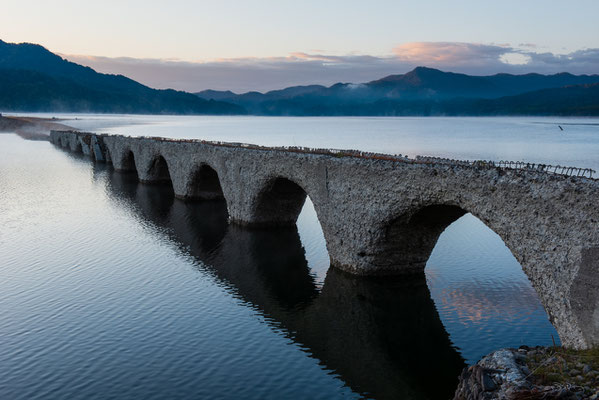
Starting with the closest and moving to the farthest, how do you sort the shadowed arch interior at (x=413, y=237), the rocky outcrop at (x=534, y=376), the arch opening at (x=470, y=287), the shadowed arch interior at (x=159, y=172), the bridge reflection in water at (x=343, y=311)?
the rocky outcrop at (x=534, y=376) < the bridge reflection in water at (x=343, y=311) < the arch opening at (x=470, y=287) < the shadowed arch interior at (x=413, y=237) < the shadowed arch interior at (x=159, y=172)

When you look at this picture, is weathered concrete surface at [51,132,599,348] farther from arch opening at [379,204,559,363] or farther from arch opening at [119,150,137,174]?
arch opening at [119,150,137,174]

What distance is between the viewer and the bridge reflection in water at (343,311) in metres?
18.3

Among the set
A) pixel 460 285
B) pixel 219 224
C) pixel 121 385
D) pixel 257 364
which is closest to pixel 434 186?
pixel 460 285

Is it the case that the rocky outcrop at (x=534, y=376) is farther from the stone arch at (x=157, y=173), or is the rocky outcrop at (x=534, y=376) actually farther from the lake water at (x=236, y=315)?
the stone arch at (x=157, y=173)

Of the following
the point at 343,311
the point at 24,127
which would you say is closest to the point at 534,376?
the point at 343,311

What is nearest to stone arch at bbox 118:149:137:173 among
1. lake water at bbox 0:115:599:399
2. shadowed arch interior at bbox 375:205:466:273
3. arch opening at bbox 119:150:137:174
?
arch opening at bbox 119:150:137:174

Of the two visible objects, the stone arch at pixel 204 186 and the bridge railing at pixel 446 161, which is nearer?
the bridge railing at pixel 446 161

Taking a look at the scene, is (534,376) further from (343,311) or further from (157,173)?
(157,173)

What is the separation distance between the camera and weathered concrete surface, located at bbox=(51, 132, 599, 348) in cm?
1501

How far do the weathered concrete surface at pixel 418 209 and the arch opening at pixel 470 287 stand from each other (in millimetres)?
135

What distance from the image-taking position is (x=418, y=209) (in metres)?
22.8

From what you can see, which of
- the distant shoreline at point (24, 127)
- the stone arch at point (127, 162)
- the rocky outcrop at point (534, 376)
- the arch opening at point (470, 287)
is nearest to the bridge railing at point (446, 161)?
the arch opening at point (470, 287)

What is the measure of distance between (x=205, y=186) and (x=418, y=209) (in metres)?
31.6

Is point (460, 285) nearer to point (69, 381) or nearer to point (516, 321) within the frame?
point (516, 321)
